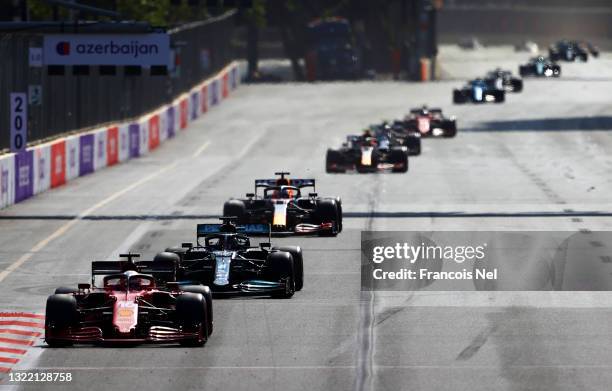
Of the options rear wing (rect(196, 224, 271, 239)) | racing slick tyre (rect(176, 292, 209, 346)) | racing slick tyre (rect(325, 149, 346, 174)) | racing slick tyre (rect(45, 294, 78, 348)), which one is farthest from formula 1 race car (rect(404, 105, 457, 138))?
racing slick tyre (rect(45, 294, 78, 348))

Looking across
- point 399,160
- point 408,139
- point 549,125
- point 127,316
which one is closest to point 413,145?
point 408,139

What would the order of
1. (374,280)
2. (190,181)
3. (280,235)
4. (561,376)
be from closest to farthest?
(561,376)
(374,280)
(280,235)
(190,181)

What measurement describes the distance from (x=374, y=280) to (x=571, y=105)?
60276 mm

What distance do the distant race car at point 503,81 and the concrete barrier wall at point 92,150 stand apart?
14.3m

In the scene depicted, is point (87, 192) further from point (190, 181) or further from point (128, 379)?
point (128, 379)

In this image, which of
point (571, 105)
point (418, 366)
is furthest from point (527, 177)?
point (571, 105)

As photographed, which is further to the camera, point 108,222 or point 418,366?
point 108,222

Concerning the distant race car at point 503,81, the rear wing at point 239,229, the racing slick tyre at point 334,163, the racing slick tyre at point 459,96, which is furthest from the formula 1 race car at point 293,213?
the distant race car at point 503,81

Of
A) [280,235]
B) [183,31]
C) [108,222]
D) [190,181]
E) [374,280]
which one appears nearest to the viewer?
[374,280]

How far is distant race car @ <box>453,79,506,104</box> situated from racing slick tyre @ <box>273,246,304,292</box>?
5845 cm

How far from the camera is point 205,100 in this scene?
267 feet

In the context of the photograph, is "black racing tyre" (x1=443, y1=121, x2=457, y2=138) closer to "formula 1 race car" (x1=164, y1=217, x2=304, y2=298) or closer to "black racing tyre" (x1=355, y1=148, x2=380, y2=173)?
"black racing tyre" (x1=355, y1=148, x2=380, y2=173)

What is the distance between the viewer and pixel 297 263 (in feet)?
79.1

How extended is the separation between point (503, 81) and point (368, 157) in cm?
3925
